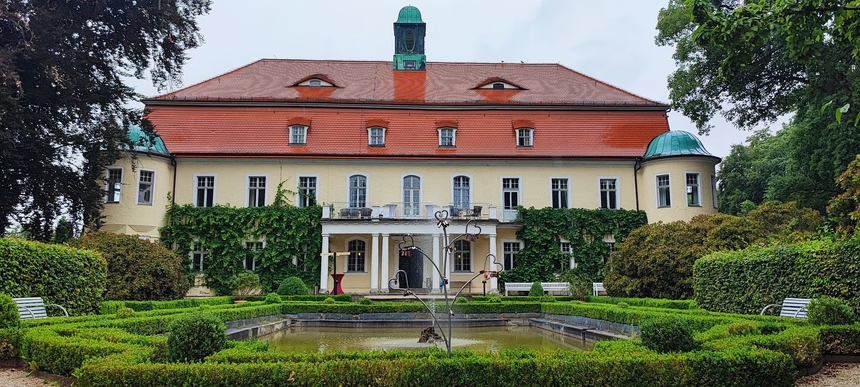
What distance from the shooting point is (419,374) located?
19.5 feet

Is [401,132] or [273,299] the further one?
[401,132]

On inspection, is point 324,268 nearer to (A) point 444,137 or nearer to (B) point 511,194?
(A) point 444,137

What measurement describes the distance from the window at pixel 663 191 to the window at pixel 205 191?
17834mm

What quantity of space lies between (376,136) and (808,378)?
20.8 m

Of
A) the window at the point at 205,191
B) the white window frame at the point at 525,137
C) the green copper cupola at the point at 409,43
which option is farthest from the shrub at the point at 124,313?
the green copper cupola at the point at 409,43

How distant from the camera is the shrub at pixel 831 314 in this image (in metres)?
8.52

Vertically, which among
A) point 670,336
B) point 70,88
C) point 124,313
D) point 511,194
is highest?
point 70,88

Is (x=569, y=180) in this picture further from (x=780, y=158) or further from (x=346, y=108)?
(x=780, y=158)

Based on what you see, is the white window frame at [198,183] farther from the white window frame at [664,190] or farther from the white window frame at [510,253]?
the white window frame at [664,190]

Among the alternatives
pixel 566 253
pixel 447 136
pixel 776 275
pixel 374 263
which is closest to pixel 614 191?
pixel 566 253

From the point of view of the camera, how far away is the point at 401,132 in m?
26.7

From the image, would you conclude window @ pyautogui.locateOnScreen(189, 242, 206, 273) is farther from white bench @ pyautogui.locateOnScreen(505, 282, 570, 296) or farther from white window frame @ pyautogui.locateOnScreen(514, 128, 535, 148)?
white window frame @ pyautogui.locateOnScreen(514, 128, 535, 148)

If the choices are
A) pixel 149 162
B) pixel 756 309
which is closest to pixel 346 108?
pixel 149 162

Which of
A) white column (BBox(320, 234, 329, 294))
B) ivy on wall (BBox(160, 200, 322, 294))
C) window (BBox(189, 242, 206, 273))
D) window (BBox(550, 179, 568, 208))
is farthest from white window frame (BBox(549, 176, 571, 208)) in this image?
window (BBox(189, 242, 206, 273))
